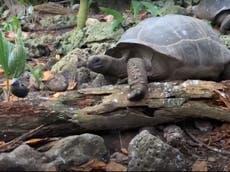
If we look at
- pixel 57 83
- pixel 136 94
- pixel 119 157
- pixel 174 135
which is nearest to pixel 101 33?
pixel 57 83

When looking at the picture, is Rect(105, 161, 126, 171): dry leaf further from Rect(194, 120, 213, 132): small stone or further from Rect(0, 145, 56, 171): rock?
Rect(194, 120, 213, 132): small stone

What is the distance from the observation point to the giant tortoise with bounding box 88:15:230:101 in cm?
323

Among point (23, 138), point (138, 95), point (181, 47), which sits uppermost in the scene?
point (181, 47)

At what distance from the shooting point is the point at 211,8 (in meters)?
5.43

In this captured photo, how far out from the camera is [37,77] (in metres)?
3.85

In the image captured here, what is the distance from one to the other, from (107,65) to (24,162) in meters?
1.21

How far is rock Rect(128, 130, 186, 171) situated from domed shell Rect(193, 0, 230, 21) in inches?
134

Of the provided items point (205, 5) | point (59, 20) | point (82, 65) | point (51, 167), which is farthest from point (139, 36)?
point (59, 20)

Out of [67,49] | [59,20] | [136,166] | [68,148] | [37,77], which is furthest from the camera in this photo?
[59,20]

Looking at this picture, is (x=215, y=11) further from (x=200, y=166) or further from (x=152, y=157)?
(x=152, y=157)

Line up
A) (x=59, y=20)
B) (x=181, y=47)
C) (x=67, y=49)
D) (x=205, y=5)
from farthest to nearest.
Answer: (x=59, y=20), (x=205, y=5), (x=67, y=49), (x=181, y=47)

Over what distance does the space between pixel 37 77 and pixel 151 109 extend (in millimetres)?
1258

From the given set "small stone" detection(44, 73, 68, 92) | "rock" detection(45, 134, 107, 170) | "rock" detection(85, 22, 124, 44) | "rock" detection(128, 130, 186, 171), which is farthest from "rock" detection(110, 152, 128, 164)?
"rock" detection(85, 22, 124, 44)

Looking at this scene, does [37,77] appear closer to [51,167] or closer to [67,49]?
[67,49]
